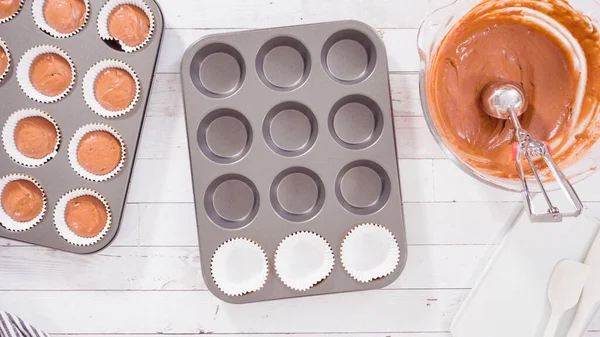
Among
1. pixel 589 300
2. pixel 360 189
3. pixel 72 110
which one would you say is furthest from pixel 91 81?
pixel 589 300

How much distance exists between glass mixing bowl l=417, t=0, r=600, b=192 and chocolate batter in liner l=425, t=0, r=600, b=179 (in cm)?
1

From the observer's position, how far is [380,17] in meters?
1.23

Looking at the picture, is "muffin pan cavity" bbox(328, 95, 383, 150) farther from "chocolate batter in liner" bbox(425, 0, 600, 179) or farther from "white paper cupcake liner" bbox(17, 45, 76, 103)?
"white paper cupcake liner" bbox(17, 45, 76, 103)

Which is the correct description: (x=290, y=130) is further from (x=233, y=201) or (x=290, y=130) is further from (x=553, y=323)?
(x=553, y=323)

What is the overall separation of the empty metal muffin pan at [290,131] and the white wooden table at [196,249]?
0.10 meters

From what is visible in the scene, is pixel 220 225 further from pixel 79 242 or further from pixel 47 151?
pixel 47 151

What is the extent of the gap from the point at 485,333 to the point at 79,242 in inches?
40.0

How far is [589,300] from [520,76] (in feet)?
1.86

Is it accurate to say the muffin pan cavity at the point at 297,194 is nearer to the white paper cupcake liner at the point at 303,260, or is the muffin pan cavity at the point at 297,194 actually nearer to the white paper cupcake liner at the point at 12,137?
the white paper cupcake liner at the point at 303,260

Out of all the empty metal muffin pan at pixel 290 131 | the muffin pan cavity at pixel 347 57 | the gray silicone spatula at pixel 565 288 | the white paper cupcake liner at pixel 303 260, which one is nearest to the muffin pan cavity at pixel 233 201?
the empty metal muffin pan at pixel 290 131

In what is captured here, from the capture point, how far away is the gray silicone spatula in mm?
1177

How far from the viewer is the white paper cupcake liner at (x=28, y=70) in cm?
116

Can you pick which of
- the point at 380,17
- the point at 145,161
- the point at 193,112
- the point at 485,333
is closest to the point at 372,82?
the point at 380,17

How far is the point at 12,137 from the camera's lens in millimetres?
1189
